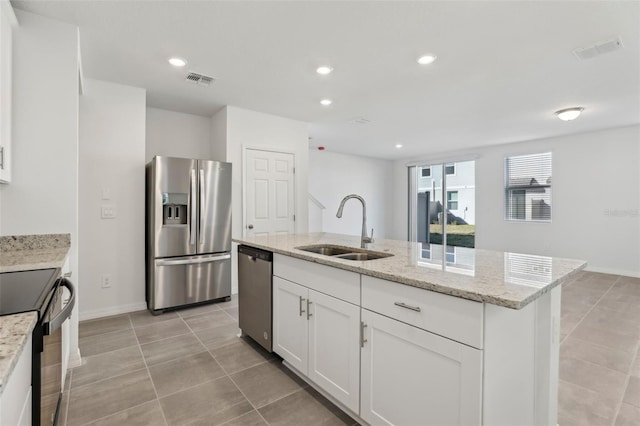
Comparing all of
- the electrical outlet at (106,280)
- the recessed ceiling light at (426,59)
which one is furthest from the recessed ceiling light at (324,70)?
the electrical outlet at (106,280)

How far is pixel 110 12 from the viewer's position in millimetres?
2135

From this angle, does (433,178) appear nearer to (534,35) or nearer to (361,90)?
(361,90)

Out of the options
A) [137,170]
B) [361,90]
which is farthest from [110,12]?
[361,90]

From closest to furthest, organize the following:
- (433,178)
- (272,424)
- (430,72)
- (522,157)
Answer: (272,424) → (430,72) → (522,157) → (433,178)

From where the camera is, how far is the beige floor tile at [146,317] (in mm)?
3104

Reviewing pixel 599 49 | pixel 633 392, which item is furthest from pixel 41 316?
pixel 599 49

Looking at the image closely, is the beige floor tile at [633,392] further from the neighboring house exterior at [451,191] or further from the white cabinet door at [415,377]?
the neighboring house exterior at [451,191]

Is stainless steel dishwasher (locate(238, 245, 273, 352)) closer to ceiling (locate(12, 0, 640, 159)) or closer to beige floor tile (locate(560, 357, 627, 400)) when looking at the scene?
ceiling (locate(12, 0, 640, 159))

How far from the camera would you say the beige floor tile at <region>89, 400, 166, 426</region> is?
1671mm

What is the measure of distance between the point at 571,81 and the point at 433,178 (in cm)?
464

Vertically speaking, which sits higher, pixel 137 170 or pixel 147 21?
pixel 147 21

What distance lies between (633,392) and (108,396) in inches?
130

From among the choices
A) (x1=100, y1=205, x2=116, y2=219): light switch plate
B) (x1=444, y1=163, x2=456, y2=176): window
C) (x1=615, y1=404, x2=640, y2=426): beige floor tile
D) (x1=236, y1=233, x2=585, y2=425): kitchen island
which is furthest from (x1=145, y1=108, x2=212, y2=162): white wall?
(x1=444, y1=163, x2=456, y2=176): window

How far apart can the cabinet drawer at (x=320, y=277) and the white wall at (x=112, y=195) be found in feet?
6.88
